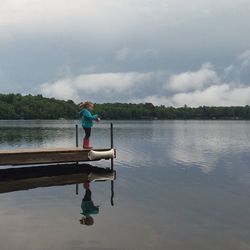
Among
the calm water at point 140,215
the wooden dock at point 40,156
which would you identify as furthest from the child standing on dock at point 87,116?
the calm water at point 140,215

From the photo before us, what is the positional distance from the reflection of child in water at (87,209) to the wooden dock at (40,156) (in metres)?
4.33

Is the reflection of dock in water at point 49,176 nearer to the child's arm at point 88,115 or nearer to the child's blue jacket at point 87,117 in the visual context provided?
the child's blue jacket at point 87,117

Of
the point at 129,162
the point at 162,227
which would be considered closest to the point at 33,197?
the point at 162,227

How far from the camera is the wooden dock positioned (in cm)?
1980

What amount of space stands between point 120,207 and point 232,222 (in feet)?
12.6

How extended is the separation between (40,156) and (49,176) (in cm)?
112

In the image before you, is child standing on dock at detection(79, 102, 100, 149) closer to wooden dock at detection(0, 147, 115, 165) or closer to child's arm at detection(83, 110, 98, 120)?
child's arm at detection(83, 110, 98, 120)

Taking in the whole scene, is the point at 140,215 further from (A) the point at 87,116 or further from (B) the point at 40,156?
(A) the point at 87,116

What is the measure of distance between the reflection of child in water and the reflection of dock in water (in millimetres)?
2727

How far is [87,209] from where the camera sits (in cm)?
1362

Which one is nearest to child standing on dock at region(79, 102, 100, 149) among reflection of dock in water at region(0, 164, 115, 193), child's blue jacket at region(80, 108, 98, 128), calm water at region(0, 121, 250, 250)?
child's blue jacket at region(80, 108, 98, 128)

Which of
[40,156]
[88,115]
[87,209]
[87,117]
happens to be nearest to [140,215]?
[87,209]

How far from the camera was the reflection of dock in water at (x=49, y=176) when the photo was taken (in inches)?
722

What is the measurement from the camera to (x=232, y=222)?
39.3ft
